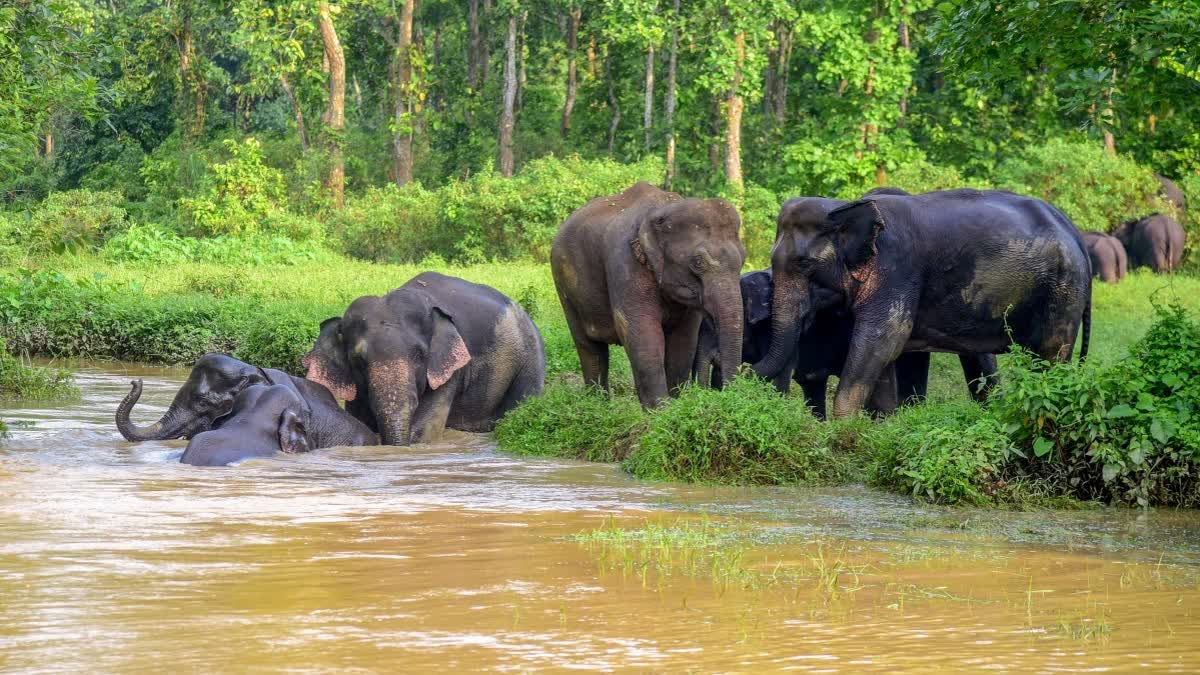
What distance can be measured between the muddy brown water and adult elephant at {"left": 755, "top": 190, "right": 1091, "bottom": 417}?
1802mm

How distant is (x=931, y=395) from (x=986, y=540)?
579 centimetres

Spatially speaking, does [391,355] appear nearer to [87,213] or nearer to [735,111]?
[735,111]

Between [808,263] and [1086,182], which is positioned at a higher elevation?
[1086,182]

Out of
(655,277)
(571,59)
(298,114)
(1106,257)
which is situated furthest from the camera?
(571,59)

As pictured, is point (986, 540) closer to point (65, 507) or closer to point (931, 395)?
point (65, 507)

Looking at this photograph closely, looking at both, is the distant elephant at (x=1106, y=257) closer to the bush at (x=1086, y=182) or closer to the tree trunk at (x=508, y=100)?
the bush at (x=1086, y=182)

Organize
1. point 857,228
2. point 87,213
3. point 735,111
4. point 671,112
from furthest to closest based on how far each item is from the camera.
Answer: point 671,112 < point 87,213 < point 735,111 < point 857,228

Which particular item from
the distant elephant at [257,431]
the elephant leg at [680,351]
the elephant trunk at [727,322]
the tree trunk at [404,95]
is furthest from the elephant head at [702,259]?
the tree trunk at [404,95]

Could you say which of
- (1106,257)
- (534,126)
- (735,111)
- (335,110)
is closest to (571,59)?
(534,126)

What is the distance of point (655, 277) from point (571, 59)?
28619mm

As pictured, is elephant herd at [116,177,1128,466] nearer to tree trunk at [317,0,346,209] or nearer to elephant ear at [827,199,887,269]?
elephant ear at [827,199,887,269]

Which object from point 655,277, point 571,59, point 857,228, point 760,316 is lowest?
point 760,316

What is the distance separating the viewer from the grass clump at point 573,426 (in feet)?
35.5

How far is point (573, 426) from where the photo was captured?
11.1 m
